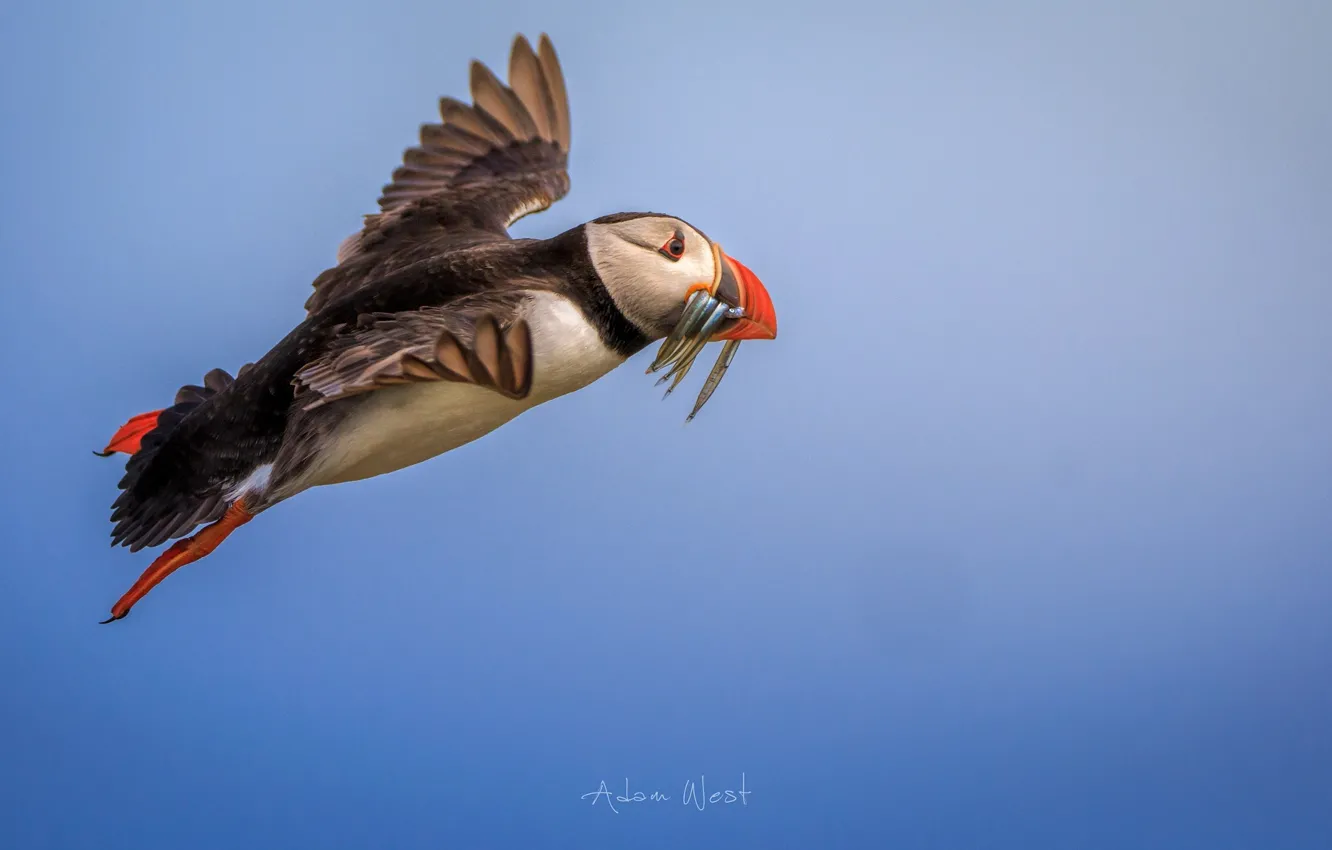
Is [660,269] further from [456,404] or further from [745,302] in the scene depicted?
[456,404]

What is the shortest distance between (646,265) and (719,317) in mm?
112

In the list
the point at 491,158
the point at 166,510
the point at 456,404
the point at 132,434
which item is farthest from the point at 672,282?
the point at 132,434

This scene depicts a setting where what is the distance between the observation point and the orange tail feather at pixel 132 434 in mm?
1746

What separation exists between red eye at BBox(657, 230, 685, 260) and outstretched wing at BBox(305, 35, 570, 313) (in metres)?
0.37

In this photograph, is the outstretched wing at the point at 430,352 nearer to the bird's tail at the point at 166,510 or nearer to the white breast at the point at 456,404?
the white breast at the point at 456,404

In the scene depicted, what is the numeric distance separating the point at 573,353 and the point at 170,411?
577 millimetres

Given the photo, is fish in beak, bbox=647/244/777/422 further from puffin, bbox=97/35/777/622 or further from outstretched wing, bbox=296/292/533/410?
outstretched wing, bbox=296/292/533/410

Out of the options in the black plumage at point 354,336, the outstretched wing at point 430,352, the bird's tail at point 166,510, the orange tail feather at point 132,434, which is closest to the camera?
the outstretched wing at point 430,352

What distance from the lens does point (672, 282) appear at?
1.54m

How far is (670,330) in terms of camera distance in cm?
158

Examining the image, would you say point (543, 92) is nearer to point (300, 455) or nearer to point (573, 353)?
point (573, 353)

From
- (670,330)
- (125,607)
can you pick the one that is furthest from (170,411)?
(670,330)

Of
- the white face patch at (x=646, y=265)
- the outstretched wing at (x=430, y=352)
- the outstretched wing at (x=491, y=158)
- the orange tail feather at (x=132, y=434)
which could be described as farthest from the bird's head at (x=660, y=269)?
the orange tail feather at (x=132, y=434)

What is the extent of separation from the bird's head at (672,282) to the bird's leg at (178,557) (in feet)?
1.76
